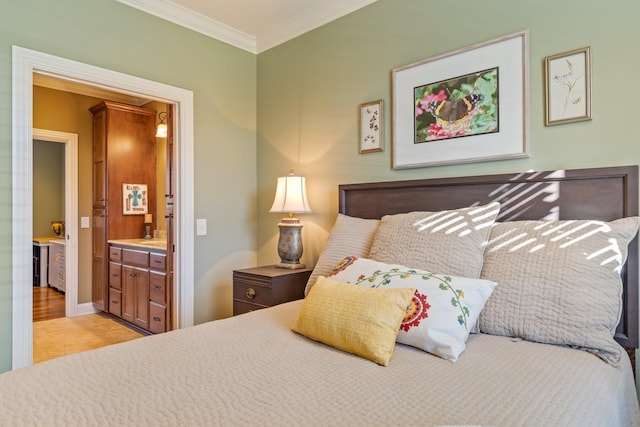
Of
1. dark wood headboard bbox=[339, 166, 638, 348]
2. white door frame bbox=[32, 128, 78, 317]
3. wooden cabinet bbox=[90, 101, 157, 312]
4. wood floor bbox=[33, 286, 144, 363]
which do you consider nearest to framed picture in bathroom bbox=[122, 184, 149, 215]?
wooden cabinet bbox=[90, 101, 157, 312]

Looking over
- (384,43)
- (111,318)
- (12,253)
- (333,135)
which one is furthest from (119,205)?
(384,43)

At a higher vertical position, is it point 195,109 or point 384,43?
point 384,43

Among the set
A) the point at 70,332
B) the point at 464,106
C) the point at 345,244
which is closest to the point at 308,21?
the point at 464,106

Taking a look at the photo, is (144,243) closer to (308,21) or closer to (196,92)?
(196,92)

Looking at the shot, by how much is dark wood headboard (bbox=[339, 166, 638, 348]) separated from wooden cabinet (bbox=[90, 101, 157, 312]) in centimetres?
330

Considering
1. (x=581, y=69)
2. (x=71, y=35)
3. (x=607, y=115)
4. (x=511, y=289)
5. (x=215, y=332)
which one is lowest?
(x=215, y=332)

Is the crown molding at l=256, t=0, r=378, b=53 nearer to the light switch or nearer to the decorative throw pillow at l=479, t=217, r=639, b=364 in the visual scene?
the light switch

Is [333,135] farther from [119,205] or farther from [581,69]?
[119,205]

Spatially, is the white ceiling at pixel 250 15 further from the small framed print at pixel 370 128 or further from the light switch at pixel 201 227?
the light switch at pixel 201 227

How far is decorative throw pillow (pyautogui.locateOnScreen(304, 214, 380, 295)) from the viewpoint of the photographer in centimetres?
210

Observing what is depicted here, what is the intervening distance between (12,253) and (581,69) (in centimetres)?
302

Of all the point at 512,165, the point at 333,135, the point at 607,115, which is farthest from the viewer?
the point at 333,135

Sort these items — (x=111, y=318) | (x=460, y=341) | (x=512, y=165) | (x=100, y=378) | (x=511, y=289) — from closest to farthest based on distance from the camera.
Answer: (x=100, y=378) → (x=460, y=341) → (x=511, y=289) → (x=512, y=165) → (x=111, y=318)

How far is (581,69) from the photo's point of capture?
68.9 inches
